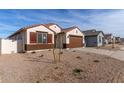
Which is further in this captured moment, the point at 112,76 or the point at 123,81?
the point at 112,76

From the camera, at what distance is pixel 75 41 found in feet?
76.7

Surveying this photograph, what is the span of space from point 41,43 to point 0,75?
11.0 meters

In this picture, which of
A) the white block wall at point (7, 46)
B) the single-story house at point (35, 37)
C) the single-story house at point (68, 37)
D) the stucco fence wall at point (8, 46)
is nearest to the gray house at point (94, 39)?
the single-story house at point (68, 37)

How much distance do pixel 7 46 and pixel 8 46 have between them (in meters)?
0.11

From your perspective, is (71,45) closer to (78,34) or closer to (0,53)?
(78,34)

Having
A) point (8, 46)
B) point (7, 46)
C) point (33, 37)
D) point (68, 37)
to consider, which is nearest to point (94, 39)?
Result: point (68, 37)

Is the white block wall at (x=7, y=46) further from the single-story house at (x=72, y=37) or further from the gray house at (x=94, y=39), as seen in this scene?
the gray house at (x=94, y=39)

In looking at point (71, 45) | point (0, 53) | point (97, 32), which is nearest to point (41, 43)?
point (0, 53)

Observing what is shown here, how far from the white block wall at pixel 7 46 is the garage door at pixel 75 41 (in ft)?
28.9

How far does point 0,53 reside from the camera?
15039 mm

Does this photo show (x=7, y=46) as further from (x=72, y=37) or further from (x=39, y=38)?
(x=72, y=37)

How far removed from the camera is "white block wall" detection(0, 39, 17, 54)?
1524 centimetres

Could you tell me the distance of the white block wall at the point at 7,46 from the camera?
15.2m
